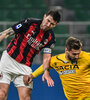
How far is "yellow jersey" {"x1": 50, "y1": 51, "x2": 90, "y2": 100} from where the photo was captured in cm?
385

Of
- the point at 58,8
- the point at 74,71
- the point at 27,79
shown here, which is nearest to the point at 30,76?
the point at 27,79

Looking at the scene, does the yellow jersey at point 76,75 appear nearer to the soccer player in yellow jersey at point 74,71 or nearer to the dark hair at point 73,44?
the soccer player in yellow jersey at point 74,71

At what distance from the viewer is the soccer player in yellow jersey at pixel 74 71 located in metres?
3.81

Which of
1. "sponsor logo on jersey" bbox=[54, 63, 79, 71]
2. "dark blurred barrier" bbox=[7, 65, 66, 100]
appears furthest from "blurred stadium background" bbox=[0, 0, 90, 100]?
"sponsor logo on jersey" bbox=[54, 63, 79, 71]

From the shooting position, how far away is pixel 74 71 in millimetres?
3893

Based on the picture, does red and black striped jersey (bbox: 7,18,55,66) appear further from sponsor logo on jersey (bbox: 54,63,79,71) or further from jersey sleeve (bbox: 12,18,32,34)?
sponsor logo on jersey (bbox: 54,63,79,71)

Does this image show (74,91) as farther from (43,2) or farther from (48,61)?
(43,2)

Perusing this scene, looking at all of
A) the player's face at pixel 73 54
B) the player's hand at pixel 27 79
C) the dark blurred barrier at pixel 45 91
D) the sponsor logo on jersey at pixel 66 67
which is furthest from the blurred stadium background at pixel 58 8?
the player's face at pixel 73 54

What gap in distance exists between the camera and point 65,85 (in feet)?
13.0

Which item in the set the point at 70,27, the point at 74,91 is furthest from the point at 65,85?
the point at 70,27

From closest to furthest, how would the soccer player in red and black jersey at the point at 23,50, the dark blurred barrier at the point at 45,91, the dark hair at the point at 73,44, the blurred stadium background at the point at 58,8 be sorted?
the dark hair at the point at 73,44, the soccer player in red and black jersey at the point at 23,50, the dark blurred barrier at the point at 45,91, the blurred stadium background at the point at 58,8

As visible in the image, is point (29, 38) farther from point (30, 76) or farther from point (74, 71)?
point (74, 71)

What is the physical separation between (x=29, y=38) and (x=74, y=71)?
849 millimetres

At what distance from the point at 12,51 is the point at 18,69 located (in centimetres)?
26
